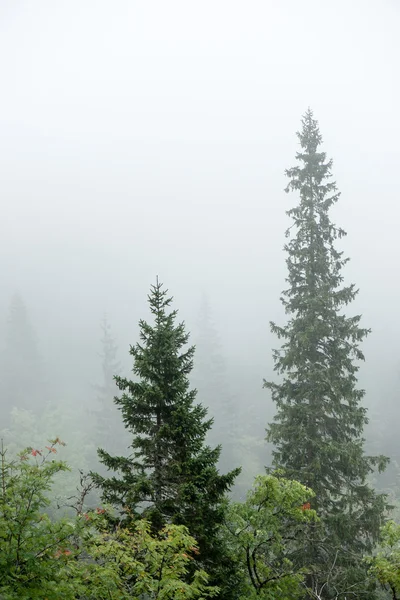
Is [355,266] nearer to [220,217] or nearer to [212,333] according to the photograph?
[220,217]

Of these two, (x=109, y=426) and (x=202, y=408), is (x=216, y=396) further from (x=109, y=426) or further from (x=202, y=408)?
(x=202, y=408)

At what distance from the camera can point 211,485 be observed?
867 centimetres

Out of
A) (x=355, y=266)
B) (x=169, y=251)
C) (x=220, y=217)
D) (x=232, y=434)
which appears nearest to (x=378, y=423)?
(x=232, y=434)

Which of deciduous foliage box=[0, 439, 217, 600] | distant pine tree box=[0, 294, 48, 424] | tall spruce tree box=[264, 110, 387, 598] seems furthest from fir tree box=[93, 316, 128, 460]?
deciduous foliage box=[0, 439, 217, 600]

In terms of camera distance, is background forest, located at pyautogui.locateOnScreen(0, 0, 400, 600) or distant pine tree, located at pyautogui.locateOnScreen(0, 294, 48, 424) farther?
distant pine tree, located at pyautogui.locateOnScreen(0, 294, 48, 424)

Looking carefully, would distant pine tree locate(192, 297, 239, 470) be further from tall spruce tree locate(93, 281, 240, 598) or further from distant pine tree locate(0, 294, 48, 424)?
tall spruce tree locate(93, 281, 240, 598)

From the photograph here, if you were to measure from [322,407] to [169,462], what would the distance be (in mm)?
7657

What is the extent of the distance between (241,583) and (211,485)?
1.90 metres

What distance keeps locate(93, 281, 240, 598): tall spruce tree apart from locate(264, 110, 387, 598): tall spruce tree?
5.65m

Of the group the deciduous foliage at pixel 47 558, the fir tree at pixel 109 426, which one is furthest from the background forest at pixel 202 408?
the fir tree at pixel 109 426

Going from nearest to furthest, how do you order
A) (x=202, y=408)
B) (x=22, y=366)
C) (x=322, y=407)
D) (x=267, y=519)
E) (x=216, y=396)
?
(x=267, y=519) < (x=202, y=408) < (x=322, y=407) < (x=216, y=396) < (x=22, y=366)

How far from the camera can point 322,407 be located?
47.8 feet

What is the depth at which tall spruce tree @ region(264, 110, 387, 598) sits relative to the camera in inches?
518

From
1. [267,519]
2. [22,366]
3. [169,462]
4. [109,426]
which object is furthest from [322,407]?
[22,366]
